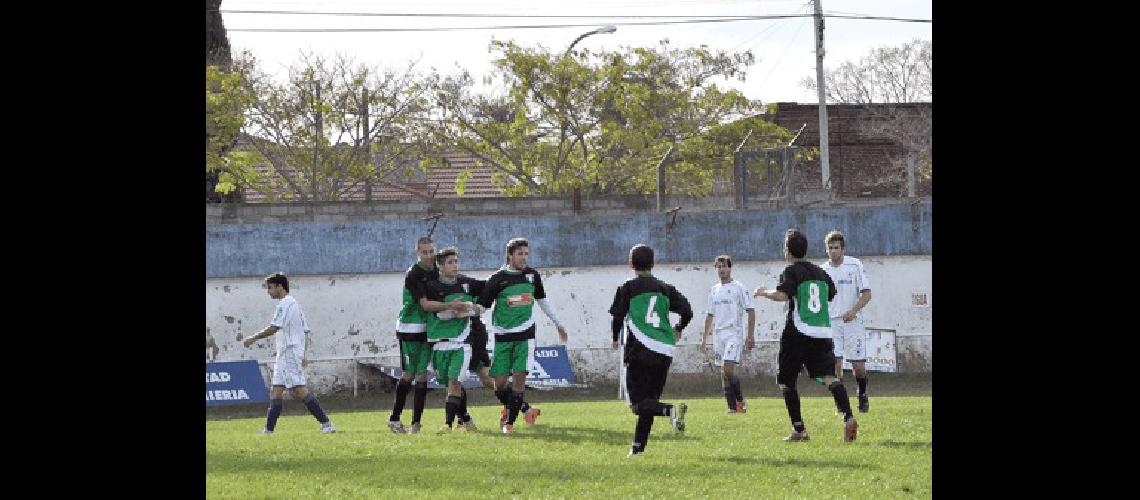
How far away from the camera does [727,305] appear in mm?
20141

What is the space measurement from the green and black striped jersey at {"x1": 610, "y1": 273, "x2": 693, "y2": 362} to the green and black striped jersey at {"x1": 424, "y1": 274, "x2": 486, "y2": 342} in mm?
3577

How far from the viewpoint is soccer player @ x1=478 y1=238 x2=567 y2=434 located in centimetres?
1536

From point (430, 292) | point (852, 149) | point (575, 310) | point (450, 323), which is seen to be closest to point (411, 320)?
point (450, 323)

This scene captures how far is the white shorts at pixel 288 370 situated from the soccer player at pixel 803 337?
Answer: 6.34 m

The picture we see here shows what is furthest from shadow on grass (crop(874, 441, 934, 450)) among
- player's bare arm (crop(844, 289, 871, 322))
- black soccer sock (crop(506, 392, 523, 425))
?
black soccer sock (crop(506, 392, 523, 425))

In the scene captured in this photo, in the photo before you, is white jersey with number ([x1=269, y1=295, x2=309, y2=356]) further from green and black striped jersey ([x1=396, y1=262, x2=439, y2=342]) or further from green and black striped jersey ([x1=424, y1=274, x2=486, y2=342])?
green and black striped jersey ([x1=424, y1=274, x2=486, y2=342])

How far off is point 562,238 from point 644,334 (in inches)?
646

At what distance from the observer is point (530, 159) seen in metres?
44.4

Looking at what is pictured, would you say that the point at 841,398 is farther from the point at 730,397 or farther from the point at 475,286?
the point at 730,397

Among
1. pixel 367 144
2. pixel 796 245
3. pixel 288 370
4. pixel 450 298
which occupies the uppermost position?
pixel 367 144

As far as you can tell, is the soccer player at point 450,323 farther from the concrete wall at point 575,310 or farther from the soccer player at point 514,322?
the concrete wall at point 575,310
